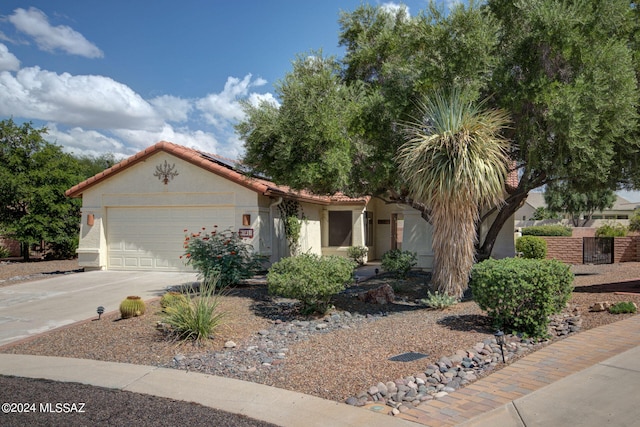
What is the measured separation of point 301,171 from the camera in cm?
1055

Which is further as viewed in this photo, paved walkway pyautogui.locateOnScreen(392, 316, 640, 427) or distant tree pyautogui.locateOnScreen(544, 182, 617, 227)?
distant tree pyautogui.locateOnScreen(544, 182, 617, 227)

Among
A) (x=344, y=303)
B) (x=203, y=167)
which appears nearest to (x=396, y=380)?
(x=344, y=303)

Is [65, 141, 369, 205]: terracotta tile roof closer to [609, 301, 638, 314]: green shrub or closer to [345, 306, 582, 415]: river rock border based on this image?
[609, 301, 638, 314]: green shrub

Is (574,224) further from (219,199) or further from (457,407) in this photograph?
(457,407)

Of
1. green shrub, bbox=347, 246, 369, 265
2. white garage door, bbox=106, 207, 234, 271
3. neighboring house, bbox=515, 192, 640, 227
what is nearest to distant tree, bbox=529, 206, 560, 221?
neighboring house, bbox=515, 192, 640, 227

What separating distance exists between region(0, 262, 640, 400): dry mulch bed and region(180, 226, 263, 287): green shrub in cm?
145

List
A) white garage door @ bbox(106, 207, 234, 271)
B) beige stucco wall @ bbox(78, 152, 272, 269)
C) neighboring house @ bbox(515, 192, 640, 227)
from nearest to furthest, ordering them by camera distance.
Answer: beige stucco wall @ bbox(78, 152, 272, 269)
white garage door @ bbox(106, 207, 234, 271)
neighboring house @ bbox(515, 192, 640, 227)

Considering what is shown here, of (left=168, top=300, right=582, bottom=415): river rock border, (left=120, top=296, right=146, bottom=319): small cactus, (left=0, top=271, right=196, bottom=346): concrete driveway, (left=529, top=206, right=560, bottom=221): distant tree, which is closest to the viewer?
(left=168, top=300, right=582, bottom=415): river rock border

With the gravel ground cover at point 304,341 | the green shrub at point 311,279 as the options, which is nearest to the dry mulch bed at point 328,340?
the gravel ground cover at point 304,341

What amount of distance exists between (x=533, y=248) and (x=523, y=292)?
12.1 metres

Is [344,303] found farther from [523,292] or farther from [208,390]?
[208,390]

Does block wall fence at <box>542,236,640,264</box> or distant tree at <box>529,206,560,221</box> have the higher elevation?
distant tree at <box>529,206,560,221</box>

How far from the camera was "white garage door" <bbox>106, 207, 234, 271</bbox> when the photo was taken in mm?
16047

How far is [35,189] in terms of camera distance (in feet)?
68.2
